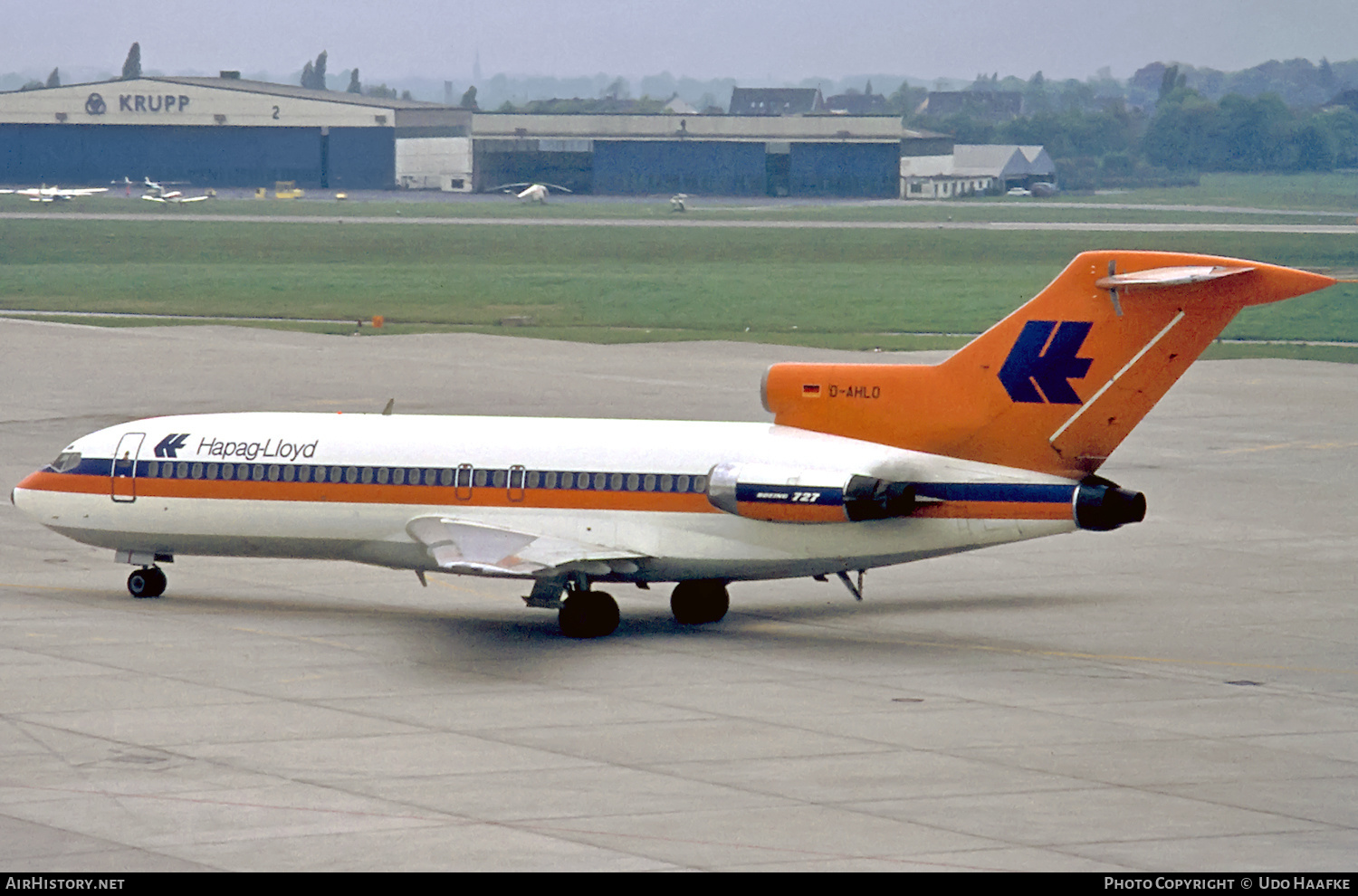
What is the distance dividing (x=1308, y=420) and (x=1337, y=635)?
2712 centimetres

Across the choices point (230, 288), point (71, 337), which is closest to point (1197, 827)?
point (71, 337)

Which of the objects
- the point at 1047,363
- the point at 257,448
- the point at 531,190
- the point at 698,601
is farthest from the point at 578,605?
the point at 531,190

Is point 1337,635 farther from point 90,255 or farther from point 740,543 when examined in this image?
point 90,255

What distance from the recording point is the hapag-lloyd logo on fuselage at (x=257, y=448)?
31281 mm

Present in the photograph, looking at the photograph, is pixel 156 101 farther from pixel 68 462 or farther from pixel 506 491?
pixel 506 491

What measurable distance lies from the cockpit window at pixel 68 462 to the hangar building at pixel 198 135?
152 meters

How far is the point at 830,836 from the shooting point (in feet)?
60.5

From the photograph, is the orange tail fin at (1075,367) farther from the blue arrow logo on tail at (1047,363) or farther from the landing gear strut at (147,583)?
the landing gear strut at (147,583)

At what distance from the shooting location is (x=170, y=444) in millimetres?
32375

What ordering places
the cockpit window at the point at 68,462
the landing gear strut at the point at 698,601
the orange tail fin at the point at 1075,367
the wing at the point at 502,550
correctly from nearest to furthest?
the orange tail fin at the point at 1075,367, the wing at the point at 502,550, the landing gear strut at the point at 698,601, the cockpit window at the point at 68,462

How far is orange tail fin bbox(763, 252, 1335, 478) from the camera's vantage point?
87.1ft

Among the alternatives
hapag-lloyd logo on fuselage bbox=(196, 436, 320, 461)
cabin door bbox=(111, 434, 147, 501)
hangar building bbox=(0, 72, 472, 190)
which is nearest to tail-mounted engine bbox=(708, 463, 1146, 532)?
hapag-lloyd logo on fuselage bbox=(196, 436, 320, 461)

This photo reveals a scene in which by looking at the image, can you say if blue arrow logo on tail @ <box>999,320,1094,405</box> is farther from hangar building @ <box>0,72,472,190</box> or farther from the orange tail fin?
hangar building @ <box>0,72,472,190</box>

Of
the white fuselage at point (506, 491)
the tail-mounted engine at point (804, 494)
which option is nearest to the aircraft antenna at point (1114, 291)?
the white fuselage at point (506, 491)
